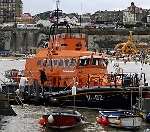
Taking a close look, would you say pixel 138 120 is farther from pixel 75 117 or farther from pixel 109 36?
pixel 109 36

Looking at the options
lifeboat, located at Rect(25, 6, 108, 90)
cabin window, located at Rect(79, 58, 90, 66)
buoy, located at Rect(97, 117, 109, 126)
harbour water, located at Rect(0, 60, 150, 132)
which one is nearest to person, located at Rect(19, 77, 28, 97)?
lifeboat, located at Rect(25, 6, 108, 90)

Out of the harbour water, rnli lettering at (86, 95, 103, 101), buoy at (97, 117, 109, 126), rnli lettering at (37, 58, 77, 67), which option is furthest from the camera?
rnli lettering at (37, 58, 77, 67)

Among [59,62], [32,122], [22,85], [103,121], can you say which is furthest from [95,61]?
[103,121]

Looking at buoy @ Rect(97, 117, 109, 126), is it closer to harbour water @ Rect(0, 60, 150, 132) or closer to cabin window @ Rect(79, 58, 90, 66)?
harbour water @ Rect(0, 60, 150, 132)

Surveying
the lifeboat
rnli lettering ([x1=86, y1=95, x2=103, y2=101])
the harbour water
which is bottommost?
the harbour water

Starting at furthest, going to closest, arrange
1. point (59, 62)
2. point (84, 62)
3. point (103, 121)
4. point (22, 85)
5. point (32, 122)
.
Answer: point (22, 85)
point (59, 62)
point (84, 62)
point (32, 122)
point (103, 121)

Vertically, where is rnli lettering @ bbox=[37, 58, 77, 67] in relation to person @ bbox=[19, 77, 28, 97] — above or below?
above

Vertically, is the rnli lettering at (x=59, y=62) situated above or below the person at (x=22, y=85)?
above

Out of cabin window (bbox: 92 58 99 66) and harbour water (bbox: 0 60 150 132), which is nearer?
harbour water (bbox: 0 60 150 132)

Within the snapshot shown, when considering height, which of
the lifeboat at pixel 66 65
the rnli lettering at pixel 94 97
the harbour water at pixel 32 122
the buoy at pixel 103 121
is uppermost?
the lifeboat at pixel 66 65

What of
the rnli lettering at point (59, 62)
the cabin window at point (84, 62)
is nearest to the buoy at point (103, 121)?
the cabin window at point (84, 62)

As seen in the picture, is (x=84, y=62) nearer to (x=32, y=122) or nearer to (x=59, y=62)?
(x=59, y=62)

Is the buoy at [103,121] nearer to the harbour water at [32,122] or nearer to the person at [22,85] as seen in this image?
the harbour water at [32,122]

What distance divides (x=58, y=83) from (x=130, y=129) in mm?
10105
